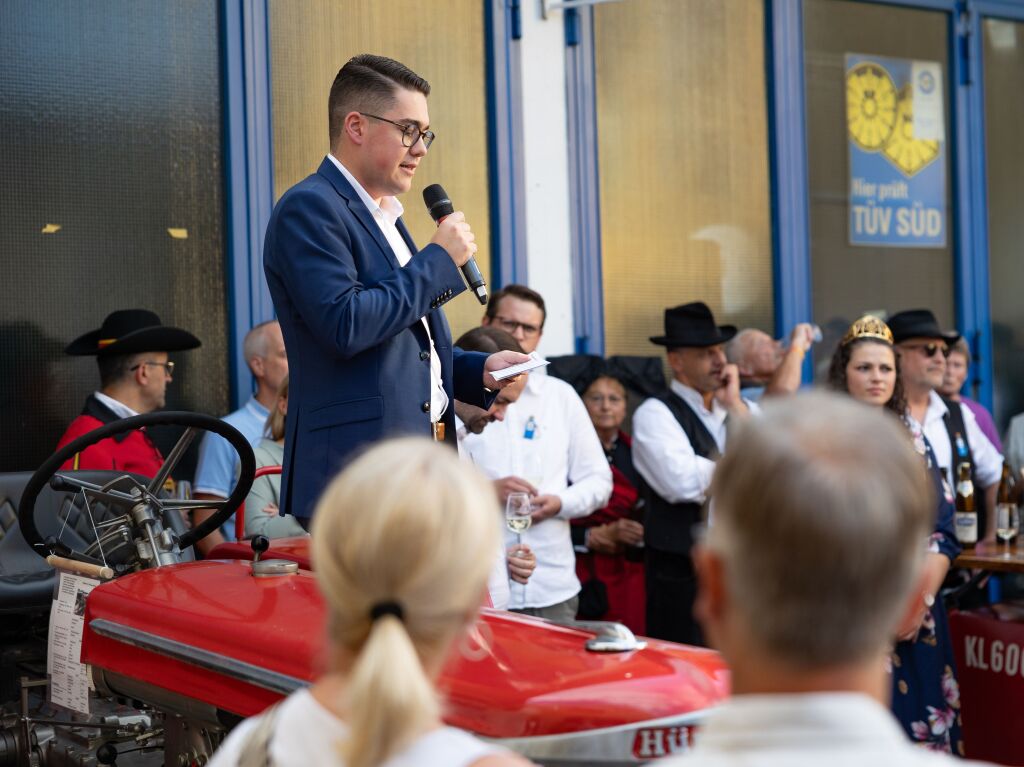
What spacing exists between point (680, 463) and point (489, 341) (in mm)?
1207

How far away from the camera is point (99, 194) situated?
4922 millimetres

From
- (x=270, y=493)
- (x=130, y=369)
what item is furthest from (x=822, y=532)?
(x=130, y=369)

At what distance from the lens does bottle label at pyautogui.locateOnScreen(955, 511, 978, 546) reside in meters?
5.00

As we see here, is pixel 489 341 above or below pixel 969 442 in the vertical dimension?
above

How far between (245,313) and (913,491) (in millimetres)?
4349

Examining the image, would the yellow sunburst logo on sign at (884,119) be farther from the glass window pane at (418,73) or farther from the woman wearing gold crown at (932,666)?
the woman wearing gold crown at (932,666)

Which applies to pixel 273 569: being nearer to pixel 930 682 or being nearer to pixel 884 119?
pixel 930 682

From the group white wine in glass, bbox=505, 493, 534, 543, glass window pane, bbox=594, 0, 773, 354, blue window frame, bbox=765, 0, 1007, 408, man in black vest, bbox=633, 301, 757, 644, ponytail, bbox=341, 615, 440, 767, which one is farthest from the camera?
blue window frame, bbox=765, 0, 1007, 408

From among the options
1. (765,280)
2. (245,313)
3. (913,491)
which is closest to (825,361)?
(765,280)

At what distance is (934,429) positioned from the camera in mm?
5320

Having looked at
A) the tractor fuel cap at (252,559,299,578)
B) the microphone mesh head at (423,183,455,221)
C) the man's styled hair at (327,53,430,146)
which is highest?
the man's styled hair at (327,53,430,146)

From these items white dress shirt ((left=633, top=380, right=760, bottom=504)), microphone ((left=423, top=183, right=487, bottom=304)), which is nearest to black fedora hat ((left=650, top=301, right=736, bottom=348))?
white dress shirt ((left=633, top=380, right=760, bottom=504))

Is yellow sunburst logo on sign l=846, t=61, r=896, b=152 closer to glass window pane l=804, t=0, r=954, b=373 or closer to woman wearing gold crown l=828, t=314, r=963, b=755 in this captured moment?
glass window pane l=804, t=0, r=954, b=373

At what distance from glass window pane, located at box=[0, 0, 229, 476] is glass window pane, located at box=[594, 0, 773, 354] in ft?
6.28
